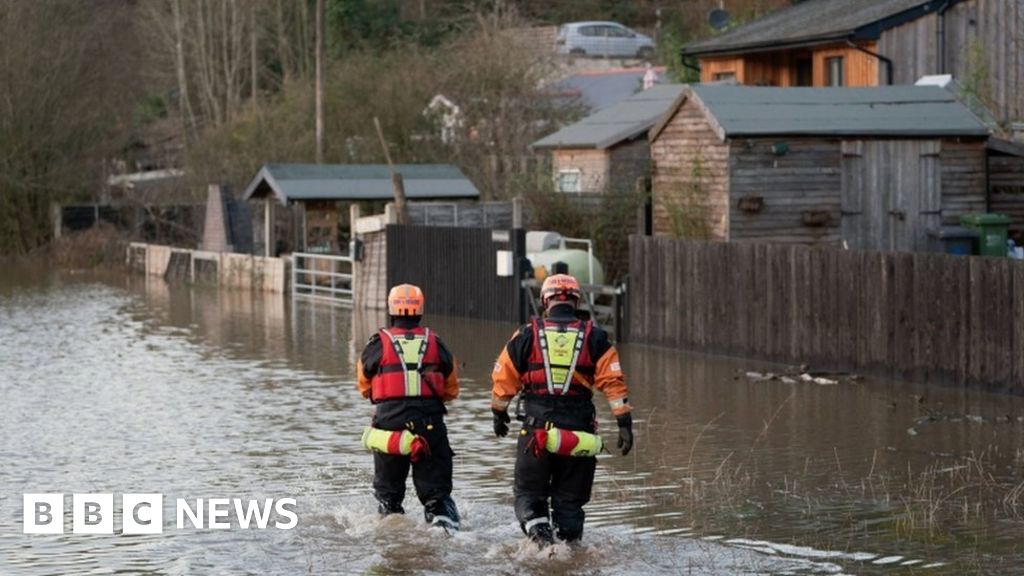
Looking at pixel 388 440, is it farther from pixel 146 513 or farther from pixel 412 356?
pixel 146 513

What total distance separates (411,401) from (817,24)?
99.3 ft

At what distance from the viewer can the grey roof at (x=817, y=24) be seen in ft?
128

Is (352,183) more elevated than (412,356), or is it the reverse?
(352,183)

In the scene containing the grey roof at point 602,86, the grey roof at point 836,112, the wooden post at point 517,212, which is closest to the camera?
the grey roof at point 836,112

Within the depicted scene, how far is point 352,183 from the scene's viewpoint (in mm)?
41562

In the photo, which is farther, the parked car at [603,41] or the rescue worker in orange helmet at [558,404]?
the parked car at [603,41]

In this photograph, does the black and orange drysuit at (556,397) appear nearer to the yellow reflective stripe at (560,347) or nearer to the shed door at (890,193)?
the yellow reflective stripe at (560,347)

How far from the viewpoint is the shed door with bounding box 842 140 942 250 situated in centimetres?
3156

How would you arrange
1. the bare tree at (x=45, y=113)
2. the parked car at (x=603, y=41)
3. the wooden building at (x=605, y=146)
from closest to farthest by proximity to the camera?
the wooden building at (x=605, y=146) < the bare tree at (x=45, y=113) < the parked car at (x=603, y=41)

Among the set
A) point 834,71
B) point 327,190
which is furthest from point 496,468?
point 834,71

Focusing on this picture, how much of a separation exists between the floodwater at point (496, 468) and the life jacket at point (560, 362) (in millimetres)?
1100

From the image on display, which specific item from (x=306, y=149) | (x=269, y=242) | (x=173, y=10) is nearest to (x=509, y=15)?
(x=306, y=149)

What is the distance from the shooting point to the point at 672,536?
1329cm

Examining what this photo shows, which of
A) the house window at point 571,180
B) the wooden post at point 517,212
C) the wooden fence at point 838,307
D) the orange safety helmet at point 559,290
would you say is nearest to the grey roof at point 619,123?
the house window at point 571,180
